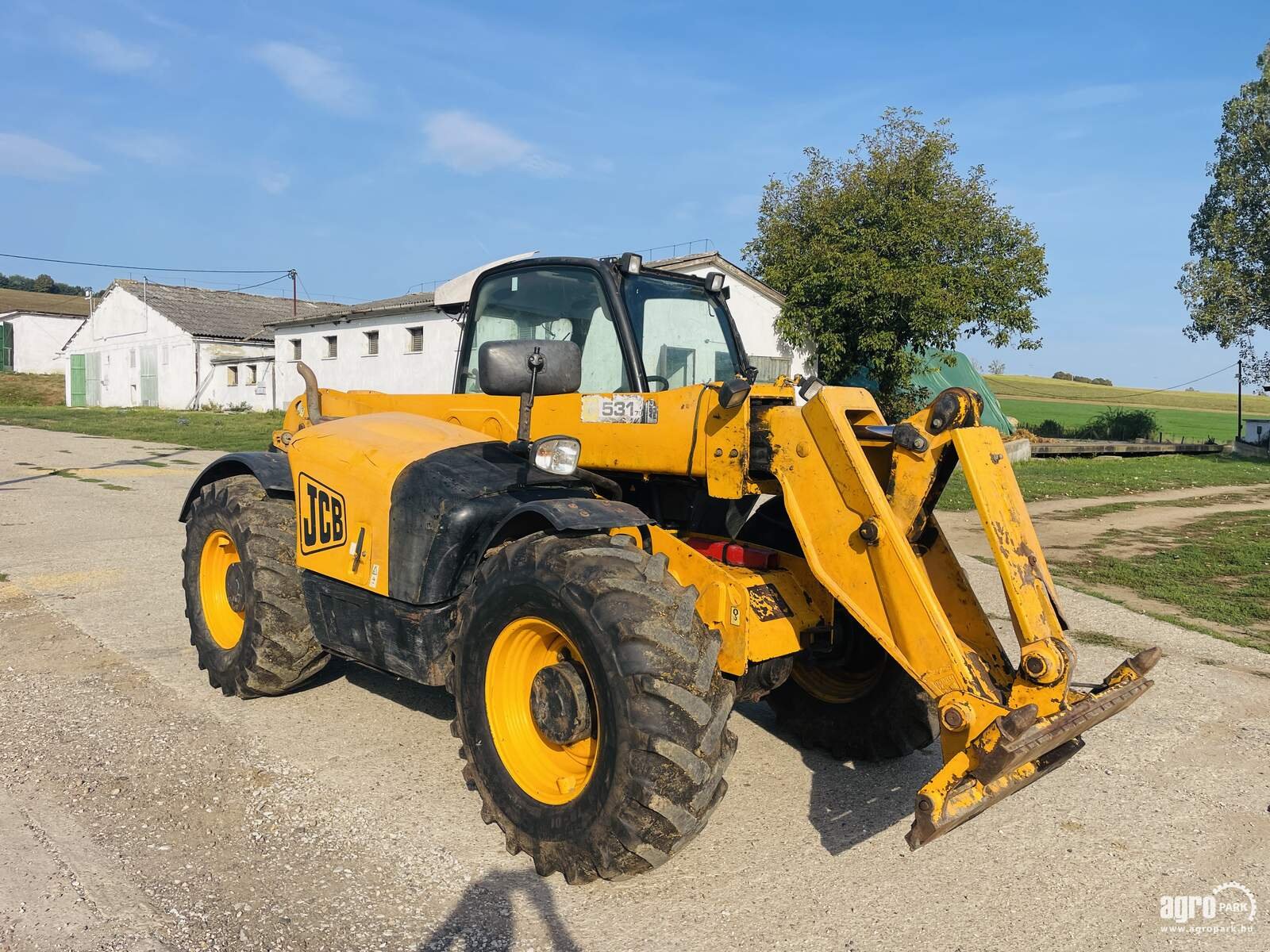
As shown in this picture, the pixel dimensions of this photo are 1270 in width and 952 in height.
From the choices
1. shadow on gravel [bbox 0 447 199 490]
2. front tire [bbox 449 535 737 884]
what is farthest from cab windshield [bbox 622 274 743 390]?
shadow on gravel [bbox 0 447 199 490]

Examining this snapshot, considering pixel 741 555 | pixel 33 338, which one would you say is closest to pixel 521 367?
pixel 741 555

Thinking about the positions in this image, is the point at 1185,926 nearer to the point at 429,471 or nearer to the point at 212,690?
the point at 429,471

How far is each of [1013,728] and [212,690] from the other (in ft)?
14.5

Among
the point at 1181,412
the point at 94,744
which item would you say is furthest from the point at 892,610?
the point at 1181,412

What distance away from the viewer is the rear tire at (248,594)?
5.00 m

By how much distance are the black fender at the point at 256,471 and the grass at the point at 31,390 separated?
4404 centimetres

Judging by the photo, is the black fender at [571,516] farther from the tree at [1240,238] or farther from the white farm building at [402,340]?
the tree at [1240,238]

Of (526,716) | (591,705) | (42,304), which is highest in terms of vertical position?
(42,304)

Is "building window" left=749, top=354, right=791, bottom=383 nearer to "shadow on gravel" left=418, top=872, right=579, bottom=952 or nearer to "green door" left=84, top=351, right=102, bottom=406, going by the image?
"shadow on gravel" left=418, top=872, right=579, bottom=952

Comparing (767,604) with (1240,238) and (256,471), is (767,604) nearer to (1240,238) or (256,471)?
(256,471)

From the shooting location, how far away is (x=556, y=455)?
3926 mm

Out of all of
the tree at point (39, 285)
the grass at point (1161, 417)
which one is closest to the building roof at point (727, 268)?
the grass at point (1161, 417)

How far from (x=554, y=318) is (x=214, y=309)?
144 feet

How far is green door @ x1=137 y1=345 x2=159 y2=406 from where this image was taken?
4141cm
